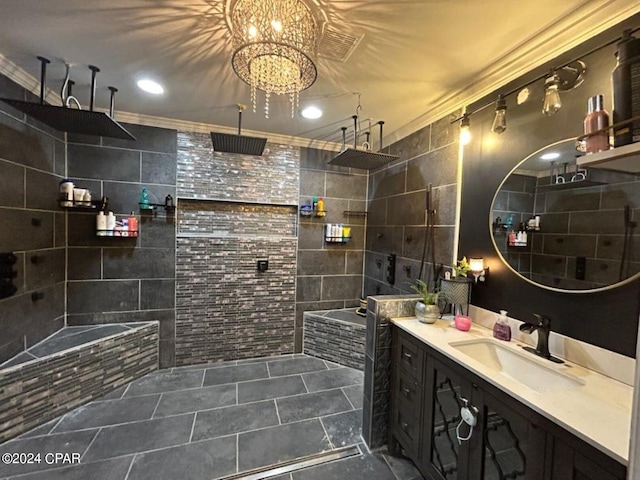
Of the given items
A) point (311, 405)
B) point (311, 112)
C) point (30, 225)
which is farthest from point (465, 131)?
point (30, 225)

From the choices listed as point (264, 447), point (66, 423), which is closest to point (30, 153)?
point (66, 423)

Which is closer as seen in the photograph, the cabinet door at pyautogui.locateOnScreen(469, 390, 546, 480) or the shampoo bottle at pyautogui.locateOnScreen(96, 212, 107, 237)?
A: the cabinet door at pyautogui.locateOnScreen(469, 390, 546, 480)

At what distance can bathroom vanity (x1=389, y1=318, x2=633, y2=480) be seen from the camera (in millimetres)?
841

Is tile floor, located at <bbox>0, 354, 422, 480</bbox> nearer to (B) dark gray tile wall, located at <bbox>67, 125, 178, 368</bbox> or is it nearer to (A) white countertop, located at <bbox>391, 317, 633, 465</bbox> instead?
(B) dark gray tile wall, located at <bbox>67, 125, 178, 368</bbox>

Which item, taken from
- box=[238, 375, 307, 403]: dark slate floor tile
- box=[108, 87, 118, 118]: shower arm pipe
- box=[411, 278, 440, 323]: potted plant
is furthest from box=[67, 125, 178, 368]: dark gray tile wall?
box=[411, 278, 440, 323]: potted plant

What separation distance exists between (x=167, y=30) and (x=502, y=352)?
252 centimetres

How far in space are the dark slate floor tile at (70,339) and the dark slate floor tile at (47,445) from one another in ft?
1.75

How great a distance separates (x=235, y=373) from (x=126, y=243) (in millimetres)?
1650

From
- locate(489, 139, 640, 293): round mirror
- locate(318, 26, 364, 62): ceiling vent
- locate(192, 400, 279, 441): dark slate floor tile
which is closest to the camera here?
locate(489, 139, 640, 293): round mirror

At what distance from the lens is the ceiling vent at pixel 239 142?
2170mm

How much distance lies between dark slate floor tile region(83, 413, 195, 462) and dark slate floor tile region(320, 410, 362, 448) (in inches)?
38.7

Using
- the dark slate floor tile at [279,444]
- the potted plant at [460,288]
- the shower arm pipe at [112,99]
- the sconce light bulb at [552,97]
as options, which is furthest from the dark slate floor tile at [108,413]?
the sconce light bulb at [552,97]

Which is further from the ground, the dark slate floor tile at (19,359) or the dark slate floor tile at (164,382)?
the dark slate floor tile at (19,359)

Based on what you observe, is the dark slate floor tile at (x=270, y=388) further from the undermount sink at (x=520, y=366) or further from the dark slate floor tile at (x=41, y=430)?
the undermount sink at (x=520, y=366)
